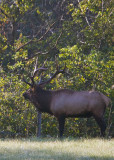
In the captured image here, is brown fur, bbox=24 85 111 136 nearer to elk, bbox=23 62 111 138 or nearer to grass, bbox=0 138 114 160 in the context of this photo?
elk, bbox=23 62 111 138

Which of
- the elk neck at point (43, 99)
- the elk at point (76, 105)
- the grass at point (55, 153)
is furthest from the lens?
the elk neck at point (43, 99)

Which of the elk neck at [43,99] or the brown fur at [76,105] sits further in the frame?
the elk neck at [43,99]

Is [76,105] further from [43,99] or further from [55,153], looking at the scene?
[55,153]

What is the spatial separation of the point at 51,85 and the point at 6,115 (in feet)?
7.18

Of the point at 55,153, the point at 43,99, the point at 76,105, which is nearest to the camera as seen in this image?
the point at 55,153

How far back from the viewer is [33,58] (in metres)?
18.7

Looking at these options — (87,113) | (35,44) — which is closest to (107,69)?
(87,113)

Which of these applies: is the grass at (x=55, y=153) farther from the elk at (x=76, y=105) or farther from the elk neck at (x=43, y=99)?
the elk neck at (x=43, y=99)

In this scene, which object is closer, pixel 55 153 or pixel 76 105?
pixel 55 153

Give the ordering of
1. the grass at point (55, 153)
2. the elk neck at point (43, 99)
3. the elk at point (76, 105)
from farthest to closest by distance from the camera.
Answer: the elk neck at point (43, 99)
the elk at point (76, 105)
the grass at point (55, 153)

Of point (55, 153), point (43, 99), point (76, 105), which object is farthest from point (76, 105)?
point (55, 153)

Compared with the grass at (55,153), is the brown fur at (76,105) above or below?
above

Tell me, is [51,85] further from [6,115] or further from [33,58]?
[33,58]

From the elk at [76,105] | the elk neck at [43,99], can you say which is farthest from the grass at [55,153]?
the elk neck at [43,99]
